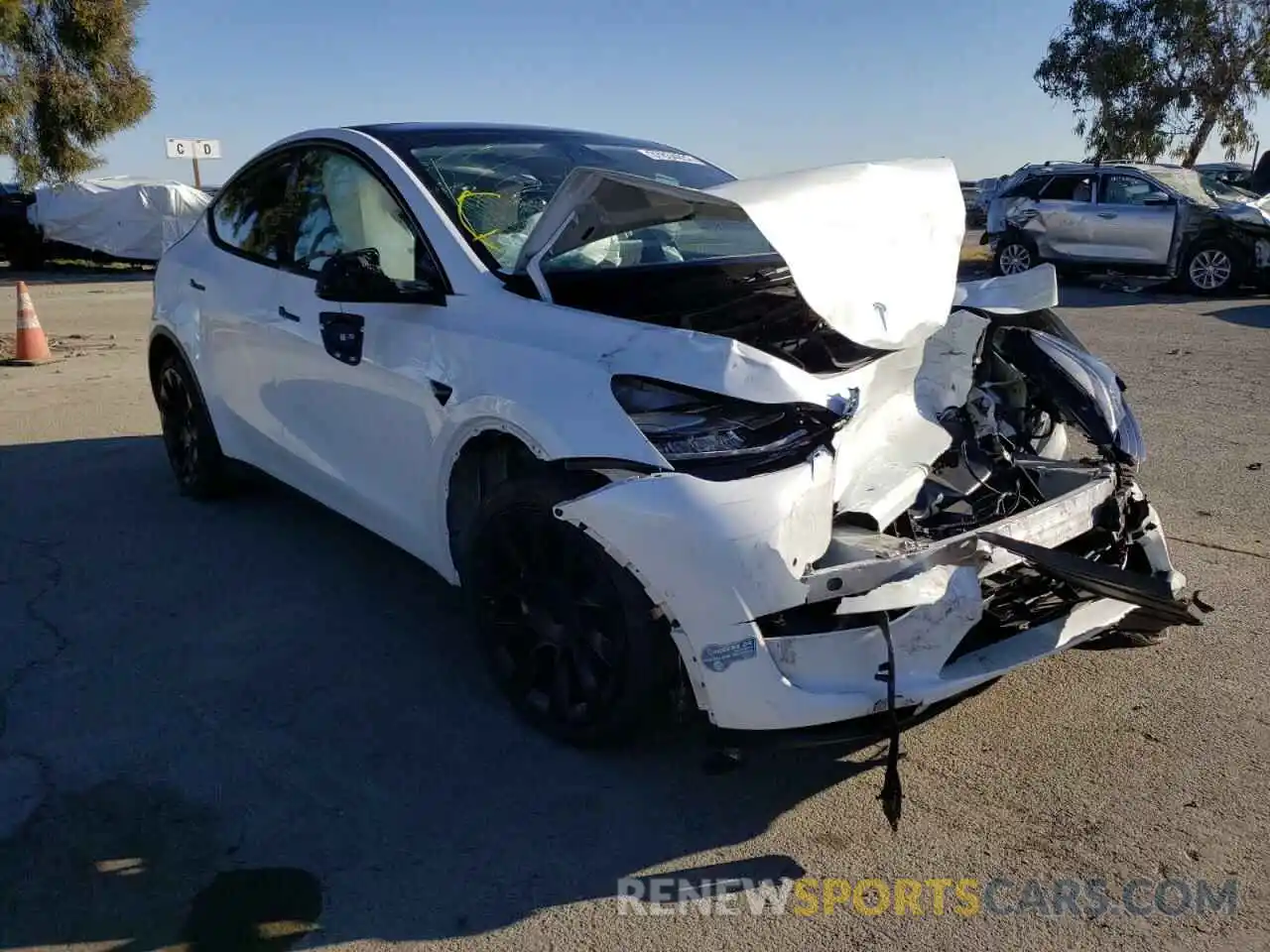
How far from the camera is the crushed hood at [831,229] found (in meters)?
3.12

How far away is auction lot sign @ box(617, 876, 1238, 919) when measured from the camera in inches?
103

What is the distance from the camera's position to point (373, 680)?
3.79 meters

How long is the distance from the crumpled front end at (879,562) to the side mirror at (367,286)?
43.2 inches

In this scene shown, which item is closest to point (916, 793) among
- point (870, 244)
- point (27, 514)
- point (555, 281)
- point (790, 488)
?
point (790, 488)

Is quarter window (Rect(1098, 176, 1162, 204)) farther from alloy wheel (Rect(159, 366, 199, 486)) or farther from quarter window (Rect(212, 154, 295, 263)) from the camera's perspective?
alloy wheel (Rect(159, 366, 199, 486))

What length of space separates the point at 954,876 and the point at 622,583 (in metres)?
1.09

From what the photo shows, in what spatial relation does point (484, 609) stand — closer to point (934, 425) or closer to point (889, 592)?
point (889, 592)

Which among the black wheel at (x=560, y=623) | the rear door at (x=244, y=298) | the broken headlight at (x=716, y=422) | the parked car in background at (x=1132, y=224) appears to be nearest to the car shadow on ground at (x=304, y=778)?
the black wheel at (x=560, y=623)

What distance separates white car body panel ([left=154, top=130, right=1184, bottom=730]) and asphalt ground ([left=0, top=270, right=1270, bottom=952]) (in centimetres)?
42

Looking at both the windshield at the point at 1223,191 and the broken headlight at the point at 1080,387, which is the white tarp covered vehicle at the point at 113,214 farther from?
the broken headlight at the point at 1080,387

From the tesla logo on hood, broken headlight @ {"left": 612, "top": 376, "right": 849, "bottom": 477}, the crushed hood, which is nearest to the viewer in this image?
broken headlight @ {"left": 612, "top": 376, "right": 849, "bottom": 477}

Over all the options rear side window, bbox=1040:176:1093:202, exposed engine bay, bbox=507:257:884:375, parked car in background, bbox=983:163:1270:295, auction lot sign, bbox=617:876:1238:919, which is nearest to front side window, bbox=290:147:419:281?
exposed engine bay, bbox=507:257:884:375

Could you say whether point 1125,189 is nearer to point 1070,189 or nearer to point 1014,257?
point 1070,189

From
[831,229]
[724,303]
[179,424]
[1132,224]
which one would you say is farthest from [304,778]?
[1132,224]
